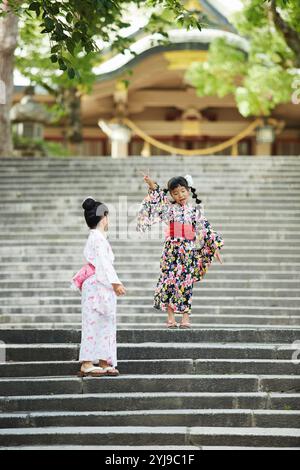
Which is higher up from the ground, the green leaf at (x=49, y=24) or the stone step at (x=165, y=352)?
the green leaf at (x=49, y=24)

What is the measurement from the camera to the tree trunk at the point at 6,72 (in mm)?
14562

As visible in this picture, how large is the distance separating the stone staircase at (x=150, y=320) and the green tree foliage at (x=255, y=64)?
9.09 feet

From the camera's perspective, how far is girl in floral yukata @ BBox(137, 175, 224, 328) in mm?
8344

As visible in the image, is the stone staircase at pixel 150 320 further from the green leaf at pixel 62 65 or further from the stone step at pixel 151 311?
the green leaf at pixel 62 65

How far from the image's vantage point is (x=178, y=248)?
8.40m

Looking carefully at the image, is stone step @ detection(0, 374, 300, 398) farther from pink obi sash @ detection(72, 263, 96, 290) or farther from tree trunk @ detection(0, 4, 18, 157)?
tree trunk @ detection(0, 4, 18, 157)

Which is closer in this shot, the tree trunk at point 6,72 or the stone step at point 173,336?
the stone step at point 173,336

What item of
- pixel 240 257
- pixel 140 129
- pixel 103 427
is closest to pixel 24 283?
pixel 240 257

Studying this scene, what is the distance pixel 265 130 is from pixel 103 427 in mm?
17078

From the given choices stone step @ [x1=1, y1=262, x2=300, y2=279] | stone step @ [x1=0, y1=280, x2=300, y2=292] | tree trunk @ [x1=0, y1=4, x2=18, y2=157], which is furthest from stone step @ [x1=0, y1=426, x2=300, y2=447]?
tree trunk @ [x1=0, y1=4, x2=18, y2=157]

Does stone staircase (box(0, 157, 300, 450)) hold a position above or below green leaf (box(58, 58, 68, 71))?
below

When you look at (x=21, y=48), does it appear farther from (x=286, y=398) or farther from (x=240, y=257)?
(x=286, y=398)

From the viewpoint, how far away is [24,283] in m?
11.3

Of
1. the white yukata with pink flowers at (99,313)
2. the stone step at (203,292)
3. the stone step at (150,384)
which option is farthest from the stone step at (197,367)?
the stone step at (203,292)
